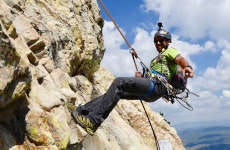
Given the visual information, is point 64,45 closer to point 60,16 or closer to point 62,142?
point 60,16

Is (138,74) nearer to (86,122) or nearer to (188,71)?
(188,71)

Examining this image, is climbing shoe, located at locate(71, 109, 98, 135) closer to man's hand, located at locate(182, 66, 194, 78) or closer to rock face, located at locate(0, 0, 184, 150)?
rock face, located at locate(0, 0, 184, 150)

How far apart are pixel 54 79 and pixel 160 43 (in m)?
5.04

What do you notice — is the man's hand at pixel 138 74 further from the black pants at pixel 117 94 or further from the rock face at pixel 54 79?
the rock face at pixel 54 79

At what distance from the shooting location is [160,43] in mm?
15211

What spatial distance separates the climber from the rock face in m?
0.95

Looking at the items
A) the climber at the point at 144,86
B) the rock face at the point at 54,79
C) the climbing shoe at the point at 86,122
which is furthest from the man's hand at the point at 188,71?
the rock face at the point at 54,79

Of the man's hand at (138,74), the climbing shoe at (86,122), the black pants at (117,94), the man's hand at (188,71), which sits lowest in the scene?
the climbing shoe at (86,122)

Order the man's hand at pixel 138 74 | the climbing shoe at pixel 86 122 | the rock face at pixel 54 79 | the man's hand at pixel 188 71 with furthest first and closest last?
the man's hand at pixel 138 74 → the man's hand at pixel 188 71 → the climbing shoe at pixel 86 122 → the rock face at pixel 54 79

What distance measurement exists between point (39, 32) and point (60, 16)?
3696 mm

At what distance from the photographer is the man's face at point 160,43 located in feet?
49.7

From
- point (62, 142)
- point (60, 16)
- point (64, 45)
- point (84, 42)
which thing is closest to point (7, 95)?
point (62, 142)

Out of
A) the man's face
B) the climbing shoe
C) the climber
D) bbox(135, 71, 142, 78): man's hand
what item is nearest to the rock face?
the climbing shoe

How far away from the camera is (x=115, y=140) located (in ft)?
68.6
